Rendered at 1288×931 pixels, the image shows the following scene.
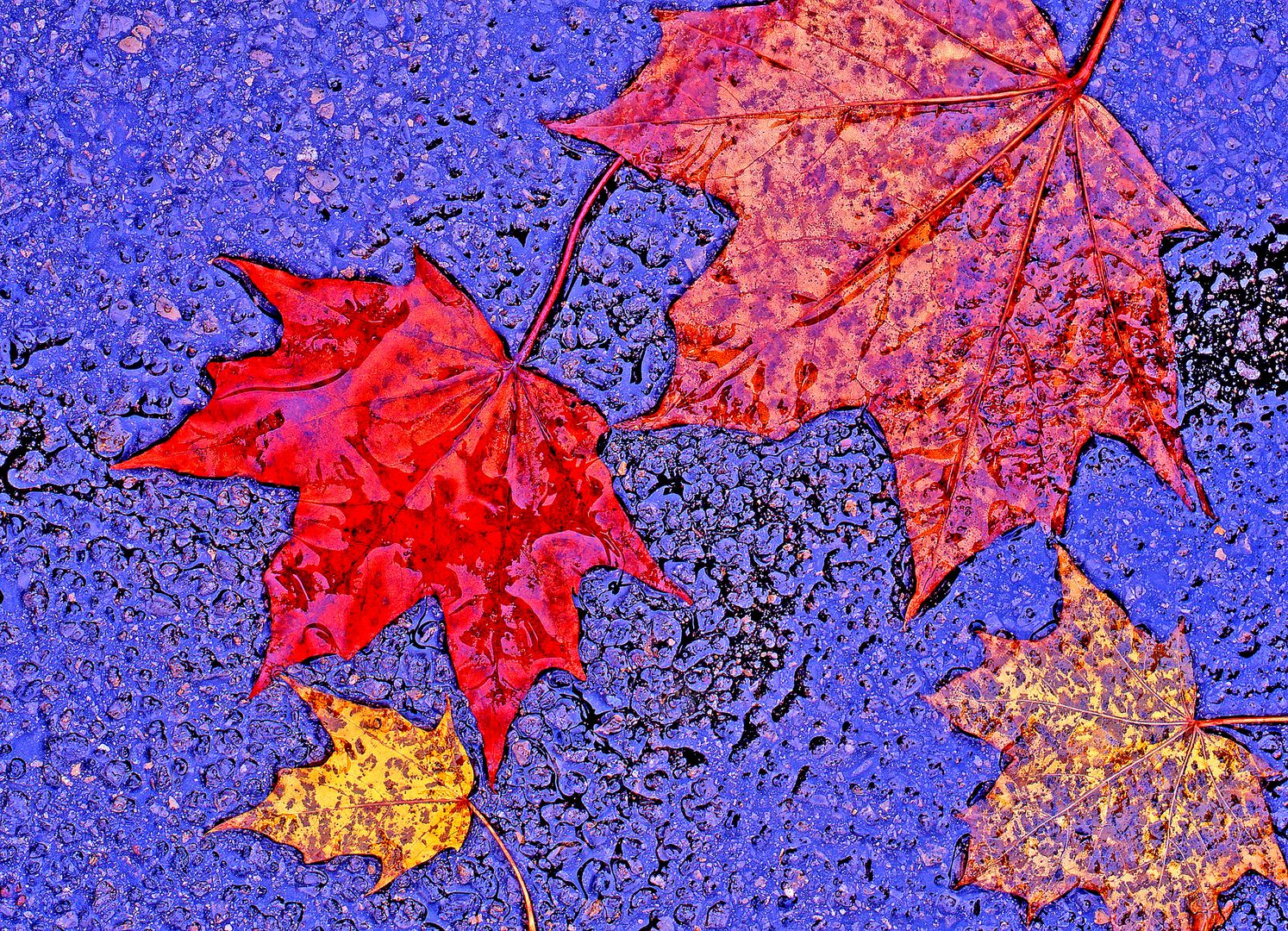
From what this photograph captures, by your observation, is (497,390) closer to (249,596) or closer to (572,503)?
(572,503)

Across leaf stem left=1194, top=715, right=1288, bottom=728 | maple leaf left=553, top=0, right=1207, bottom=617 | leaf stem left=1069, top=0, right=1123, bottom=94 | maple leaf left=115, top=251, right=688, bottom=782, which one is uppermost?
leaf stem left=1069, top=0, right=1123, bottom=94

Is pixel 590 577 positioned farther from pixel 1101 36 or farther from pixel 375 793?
pixel 1101 36

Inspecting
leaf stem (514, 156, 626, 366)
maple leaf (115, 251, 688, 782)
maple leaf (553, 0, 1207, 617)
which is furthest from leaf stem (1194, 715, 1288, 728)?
leaf stem (514, 156, 626, 366)

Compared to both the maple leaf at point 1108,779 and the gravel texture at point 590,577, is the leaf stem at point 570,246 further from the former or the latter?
the maple leaf at point 1108,779

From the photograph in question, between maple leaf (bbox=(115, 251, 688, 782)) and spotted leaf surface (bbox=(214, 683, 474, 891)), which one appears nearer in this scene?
maple leaf (bbox=(115, 251, 688, 782))

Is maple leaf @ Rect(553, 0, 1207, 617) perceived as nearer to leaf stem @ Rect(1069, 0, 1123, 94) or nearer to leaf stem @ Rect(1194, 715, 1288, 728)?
leaf stem @ Rect(1069, 0, 1123, 94)

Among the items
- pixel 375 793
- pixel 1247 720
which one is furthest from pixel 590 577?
pixel 1247 720

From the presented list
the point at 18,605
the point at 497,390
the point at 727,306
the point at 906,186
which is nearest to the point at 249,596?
the point at 18,605
